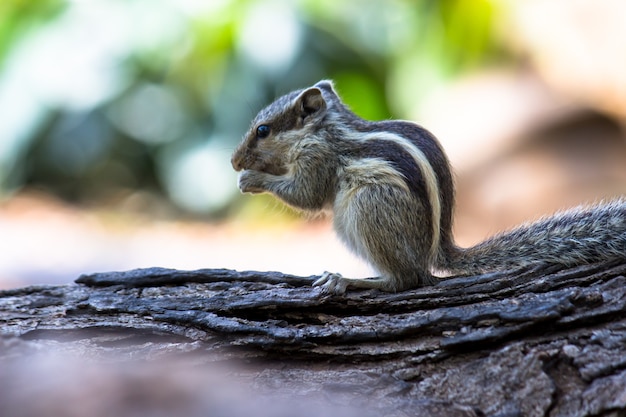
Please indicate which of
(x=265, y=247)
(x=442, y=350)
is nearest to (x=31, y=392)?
(x=442, y=350)

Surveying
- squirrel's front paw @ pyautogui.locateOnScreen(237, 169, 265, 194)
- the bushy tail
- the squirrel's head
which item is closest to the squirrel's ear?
the squirrel's head

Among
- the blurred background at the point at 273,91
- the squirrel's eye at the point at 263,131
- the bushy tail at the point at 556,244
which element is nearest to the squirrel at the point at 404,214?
the bushy tail at the point at 556,244

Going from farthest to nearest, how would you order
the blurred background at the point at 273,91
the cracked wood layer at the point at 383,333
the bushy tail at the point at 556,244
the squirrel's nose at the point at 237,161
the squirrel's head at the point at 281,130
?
the blurred background at the point at 273,91 → the squirrel's nose at the point at 237,161 → the squirrel's head at the point at 281,130 → the bushy tail at the point at 556,244 → the cracked wood layer at the point at 383,333

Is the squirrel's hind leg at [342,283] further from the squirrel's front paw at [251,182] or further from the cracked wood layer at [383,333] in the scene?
the squirrel's front paw at [251,182]

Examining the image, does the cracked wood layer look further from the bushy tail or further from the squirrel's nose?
the squirrel's nose

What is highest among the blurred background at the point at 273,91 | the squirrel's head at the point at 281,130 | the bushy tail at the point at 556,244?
the blurred background at the point at 273,91

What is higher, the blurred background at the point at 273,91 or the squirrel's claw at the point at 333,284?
the blurred background at the point at 273,91

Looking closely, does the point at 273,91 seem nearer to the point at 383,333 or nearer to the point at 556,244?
the point at 556,244
